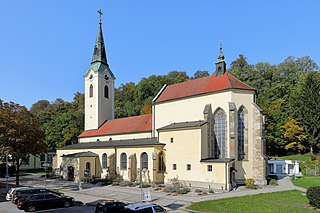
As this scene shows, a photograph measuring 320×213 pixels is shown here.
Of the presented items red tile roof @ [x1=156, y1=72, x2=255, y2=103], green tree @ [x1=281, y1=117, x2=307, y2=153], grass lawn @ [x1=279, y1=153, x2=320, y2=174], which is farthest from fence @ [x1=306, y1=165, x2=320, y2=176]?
red tile roof @ [x1=156, y1=72, x2=255, y2=103]

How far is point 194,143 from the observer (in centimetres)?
3312

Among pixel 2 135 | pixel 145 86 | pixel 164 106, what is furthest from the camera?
pixel 145 86

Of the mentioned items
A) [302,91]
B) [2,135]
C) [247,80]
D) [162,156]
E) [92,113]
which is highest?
[247,80]

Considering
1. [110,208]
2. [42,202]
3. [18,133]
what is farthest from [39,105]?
[110,208]

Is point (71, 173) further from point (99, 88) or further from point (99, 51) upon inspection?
point (99, 51)

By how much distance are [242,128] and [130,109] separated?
52275mm

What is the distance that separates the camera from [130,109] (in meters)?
83.1

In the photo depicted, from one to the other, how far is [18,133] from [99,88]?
73.1 feet

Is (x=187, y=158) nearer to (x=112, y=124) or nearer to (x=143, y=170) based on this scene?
(x=143, y=170)

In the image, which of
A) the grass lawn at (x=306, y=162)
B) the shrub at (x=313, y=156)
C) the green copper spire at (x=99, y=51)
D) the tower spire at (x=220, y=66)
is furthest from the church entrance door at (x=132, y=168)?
the shrub at (x=313, y=156)

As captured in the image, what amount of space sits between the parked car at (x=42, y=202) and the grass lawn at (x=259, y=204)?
10147 mm

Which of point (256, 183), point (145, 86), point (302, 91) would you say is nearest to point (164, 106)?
point (256, 183)

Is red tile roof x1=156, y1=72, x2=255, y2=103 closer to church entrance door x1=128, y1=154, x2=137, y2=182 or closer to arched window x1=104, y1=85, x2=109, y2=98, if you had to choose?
church entrance door x1=128, y1=154, x2=137, y2=182

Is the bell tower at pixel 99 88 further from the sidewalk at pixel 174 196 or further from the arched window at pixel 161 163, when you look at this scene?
the sidewalk at pixel 174 196
